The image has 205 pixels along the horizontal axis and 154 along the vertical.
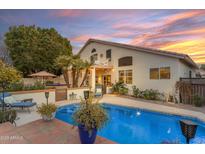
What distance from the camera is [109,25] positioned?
350 inches

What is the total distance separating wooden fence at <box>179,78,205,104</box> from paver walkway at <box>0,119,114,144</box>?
8.13 m

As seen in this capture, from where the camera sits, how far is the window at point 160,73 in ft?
35.5

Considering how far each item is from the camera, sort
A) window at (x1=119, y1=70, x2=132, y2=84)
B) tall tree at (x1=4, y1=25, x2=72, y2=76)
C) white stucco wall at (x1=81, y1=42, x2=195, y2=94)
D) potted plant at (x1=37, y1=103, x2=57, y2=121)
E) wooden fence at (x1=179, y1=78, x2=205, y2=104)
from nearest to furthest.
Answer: potted plant at (x1=37, y1=103, x2=57, y2=121) → wooden fence at (x1=179, y1=78, x2=205, y2=104) → white stucco wall at (x1=81, y1=42, x2=195, y2=94) → window at (x1=119, y1=70, x2=132, y2=84) → tall tree at (x1=4, y1=25, x2=72, y2=76)

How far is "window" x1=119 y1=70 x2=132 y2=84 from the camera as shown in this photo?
13.8m

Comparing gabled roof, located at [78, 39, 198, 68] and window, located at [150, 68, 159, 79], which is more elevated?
gabled roof, located at [78, 39, 198, 68]

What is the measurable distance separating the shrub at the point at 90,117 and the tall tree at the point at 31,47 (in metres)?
12.8

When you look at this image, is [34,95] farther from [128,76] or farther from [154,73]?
[154,73]

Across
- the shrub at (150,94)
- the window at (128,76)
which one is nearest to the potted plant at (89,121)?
the shrub at (150,94)

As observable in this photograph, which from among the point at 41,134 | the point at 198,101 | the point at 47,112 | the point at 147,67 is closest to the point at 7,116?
the point at 47,112

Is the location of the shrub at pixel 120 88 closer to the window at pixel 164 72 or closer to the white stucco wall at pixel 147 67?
the white stucco wall at pixel 147 67

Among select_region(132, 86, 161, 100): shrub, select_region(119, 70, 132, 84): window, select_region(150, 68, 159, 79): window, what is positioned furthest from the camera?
select_region(119, 70, 132, 84): window

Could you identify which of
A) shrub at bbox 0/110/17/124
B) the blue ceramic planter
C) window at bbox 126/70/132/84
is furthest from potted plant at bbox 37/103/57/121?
window at bbox 126/70/132/84

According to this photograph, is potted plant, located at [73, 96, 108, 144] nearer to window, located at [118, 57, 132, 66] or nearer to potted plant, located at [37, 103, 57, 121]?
potted plant, located at [37, 103, 57, 121]
